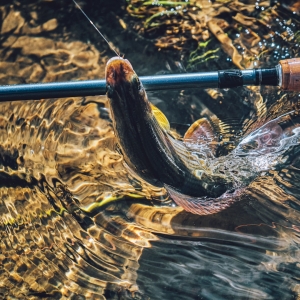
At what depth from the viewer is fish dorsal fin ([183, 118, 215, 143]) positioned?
3606 millimetres

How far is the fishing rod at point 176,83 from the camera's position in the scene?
108 inches

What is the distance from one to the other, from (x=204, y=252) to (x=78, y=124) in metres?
1.47

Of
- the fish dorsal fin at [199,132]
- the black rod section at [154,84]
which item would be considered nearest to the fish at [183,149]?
the fish dorsal fin at [199,132]

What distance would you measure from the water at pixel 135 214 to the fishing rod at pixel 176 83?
76 centimetres

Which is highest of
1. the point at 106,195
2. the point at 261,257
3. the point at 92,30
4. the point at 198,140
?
the point at 92,30

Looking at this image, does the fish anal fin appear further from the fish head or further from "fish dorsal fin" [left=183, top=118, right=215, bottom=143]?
the fish head

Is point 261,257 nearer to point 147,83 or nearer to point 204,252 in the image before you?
point 204,252

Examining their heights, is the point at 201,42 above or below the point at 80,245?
above

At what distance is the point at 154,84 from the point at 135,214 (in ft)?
3.49

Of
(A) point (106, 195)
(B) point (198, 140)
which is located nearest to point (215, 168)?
(B) point (198, 140)

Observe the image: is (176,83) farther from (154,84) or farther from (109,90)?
(109,90)

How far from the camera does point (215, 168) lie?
11.1 feet

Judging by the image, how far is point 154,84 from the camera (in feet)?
9.10

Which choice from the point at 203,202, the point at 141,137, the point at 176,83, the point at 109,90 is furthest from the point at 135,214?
the point at 109,90
